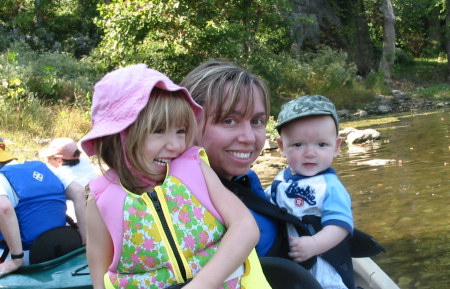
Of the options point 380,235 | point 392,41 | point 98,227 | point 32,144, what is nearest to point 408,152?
point 380,235


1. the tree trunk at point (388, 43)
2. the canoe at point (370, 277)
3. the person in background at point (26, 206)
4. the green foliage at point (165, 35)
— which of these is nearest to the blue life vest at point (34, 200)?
the person in background at point (26, 206)

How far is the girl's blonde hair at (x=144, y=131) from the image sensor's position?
1.48 m

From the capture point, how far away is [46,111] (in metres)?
11.5

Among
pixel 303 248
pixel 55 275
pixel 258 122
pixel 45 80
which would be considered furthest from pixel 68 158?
pixel 45 80

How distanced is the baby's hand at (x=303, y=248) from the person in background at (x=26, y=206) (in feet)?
8.07

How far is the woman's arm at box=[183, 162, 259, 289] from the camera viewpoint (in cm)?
140

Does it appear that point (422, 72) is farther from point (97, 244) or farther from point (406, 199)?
point (97, 244)

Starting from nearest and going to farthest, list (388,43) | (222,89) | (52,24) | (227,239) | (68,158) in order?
(227,239) < (222,89) < (68,158) < (52,24) < (388,43)

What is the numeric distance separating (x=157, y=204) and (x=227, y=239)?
0.67ft

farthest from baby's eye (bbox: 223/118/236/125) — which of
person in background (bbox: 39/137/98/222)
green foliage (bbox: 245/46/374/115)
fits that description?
green foliage (bbox: 245/46/374/115)

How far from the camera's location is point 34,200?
398 cm

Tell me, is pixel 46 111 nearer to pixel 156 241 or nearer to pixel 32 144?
pixel 32 144

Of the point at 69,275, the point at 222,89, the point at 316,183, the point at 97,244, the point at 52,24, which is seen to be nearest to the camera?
the point at 97,244

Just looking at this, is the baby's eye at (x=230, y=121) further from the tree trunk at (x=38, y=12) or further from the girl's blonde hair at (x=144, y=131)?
the tree trunk at (x=38, y=12)
